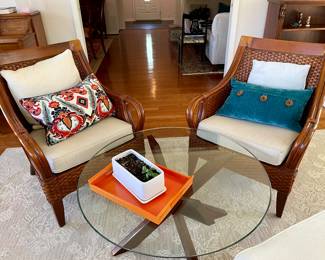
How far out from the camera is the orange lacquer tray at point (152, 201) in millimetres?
1086

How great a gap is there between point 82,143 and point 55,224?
0.51 meters

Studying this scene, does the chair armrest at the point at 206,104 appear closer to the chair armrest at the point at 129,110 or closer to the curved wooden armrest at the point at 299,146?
the chair armrest at the point at 129,110

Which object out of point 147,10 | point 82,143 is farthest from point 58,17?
point 147,10

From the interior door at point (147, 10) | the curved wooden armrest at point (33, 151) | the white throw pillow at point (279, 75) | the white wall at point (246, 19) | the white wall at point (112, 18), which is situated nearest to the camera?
the curved wooden armrest at point (33, 151)

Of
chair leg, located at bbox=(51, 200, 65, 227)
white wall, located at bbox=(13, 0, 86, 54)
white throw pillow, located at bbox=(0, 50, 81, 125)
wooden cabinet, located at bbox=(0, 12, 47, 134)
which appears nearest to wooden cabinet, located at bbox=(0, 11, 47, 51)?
wooden cabinet, located at bbox=(0, 12, 47, 134)

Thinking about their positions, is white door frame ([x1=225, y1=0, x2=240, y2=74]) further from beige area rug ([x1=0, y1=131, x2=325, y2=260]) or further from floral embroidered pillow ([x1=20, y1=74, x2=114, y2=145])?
floral embroidered pillow ([x1=20, y1=74, x2=114, y2=145])

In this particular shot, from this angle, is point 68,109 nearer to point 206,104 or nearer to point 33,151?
point 33,151

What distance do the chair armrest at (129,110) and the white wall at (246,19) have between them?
1.92 meters

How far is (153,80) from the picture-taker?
3695mm

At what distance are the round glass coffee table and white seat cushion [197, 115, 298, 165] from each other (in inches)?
2.5

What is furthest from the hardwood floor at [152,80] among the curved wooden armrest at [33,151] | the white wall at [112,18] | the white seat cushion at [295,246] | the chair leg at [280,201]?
the white seat cushion at [295,246]

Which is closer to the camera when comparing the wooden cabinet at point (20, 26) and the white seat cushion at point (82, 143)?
the white seat cushion at point (82, 143)

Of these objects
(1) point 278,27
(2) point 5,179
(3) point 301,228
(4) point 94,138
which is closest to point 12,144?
(2) point 5,179

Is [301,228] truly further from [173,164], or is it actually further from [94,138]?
[94,138]
